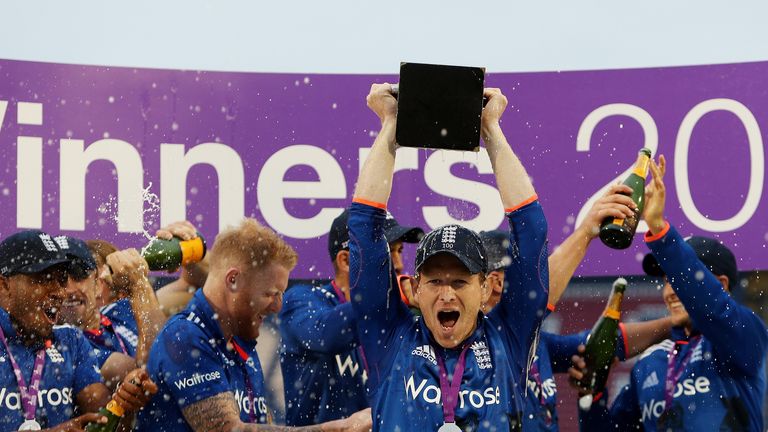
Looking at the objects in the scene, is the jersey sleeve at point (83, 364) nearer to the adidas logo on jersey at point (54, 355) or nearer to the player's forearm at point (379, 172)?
the adidas logo on jersey at point (54, 355)

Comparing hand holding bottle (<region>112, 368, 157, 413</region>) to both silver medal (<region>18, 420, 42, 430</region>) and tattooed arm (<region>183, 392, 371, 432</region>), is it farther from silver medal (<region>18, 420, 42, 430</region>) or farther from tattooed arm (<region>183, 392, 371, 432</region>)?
silver medal (<region>18, 420, 42, 430</region>)

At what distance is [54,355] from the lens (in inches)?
201

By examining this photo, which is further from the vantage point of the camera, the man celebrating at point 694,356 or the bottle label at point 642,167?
the bottle label at point 642,167

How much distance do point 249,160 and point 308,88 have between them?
0.66 meters

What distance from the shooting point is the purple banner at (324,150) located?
7848 millimetres

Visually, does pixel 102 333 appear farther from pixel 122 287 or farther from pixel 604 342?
pixel 604 342

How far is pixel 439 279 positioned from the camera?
4.05 m

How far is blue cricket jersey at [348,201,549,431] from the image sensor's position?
12.7 feet

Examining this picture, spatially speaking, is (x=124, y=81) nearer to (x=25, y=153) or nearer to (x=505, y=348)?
(x=25, y=153)

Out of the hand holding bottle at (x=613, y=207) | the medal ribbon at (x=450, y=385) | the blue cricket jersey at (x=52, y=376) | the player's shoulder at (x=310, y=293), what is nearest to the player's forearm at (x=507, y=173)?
the medal ribbon at (x=450, y=385)

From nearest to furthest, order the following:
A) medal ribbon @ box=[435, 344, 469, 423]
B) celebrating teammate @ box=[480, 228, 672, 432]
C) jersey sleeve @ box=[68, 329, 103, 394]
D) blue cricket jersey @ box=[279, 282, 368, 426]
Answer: medal ribbon @ box=[435, 344, 469, 423] < celebrating teammate @ box=[480, 228, 672, 432] < jersey sleeve @ box=[68, 329, 103, 394] < blue cricket jersey @ box=[279, 282, 368, 426]

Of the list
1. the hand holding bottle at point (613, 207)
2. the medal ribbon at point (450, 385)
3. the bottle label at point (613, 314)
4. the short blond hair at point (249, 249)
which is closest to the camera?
the medal ribbon at point (450, 385)

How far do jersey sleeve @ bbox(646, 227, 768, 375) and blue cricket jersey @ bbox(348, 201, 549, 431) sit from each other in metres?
1.37

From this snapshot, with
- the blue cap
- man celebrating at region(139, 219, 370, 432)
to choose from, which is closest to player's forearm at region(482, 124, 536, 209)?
man celebrating at region(139, 219, 370, 432)
